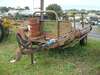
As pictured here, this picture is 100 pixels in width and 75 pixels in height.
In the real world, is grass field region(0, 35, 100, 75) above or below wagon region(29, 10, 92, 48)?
below

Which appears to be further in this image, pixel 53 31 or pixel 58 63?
pixel 53 31

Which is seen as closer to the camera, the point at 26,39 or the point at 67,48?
the point at 26,39

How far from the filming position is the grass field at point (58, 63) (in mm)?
9258

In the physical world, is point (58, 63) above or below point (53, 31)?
below

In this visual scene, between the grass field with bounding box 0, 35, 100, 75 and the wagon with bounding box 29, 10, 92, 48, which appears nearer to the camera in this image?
the grass field with bounding box 0, 35, 100, 75

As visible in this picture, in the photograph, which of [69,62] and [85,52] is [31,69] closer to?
[69,62]

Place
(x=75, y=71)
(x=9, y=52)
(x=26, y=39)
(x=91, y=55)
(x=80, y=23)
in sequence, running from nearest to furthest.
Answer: (x=75, y=71), (x=26, y=39), (x=91, y=55), (x=9, y=52), (x=80, y=23)

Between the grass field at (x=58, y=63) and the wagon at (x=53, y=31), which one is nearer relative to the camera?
the grass field at (x=58, y=63)

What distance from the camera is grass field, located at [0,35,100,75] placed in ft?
30.4

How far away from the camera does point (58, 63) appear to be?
34.0 feet

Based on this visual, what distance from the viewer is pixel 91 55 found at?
11.8m

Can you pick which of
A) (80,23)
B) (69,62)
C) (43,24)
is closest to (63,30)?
(43,24)

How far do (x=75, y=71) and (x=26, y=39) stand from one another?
2093 mm

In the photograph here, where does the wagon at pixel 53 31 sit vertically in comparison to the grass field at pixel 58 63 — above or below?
above
